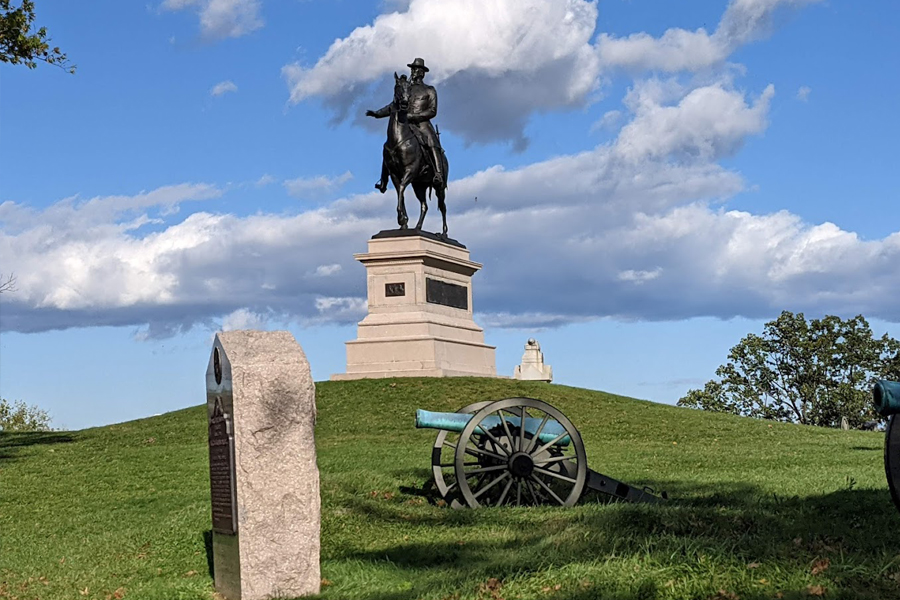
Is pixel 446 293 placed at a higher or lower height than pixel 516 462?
higher

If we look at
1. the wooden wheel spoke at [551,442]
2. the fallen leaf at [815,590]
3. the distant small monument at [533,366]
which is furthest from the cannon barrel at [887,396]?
the distant small monument at [533,366]

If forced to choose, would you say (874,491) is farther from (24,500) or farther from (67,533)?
(24,500)

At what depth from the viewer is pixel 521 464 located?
39.3ft

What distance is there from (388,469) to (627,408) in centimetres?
1079

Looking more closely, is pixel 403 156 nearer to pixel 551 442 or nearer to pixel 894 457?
pixel 551 442

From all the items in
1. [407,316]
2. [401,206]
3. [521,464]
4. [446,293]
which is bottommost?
[521,464]

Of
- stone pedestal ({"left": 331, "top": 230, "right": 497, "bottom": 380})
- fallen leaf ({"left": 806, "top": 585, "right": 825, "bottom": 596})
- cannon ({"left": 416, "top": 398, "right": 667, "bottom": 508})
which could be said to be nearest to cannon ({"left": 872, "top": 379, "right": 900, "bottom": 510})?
fallen leaf ({"left": 806, "top": 585, "right": 825, "bottom": 596})

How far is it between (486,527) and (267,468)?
2.91 metres

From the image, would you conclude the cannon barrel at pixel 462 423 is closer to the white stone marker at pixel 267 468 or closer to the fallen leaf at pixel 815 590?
the white stone marker at pixel 267 468

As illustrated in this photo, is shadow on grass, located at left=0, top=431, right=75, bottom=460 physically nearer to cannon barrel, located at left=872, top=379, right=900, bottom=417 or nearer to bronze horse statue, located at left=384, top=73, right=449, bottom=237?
bronze horse statue, located at left=384, top=73, right=449, bottom=237

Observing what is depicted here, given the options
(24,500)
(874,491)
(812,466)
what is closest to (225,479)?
(874,491)

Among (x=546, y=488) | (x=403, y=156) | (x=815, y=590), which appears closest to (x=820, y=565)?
(x=815, y=590)

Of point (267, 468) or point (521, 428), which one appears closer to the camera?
point (267, 468)

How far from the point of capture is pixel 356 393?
25.7 meters
